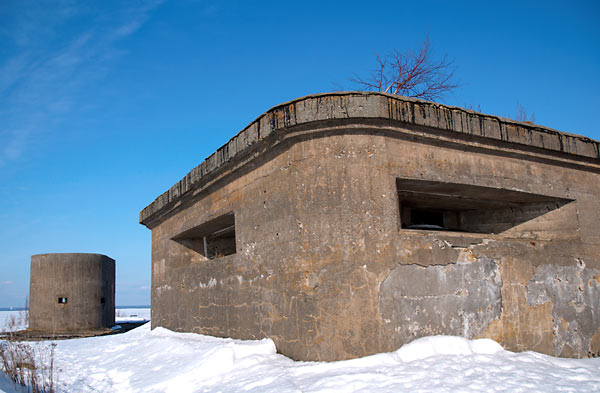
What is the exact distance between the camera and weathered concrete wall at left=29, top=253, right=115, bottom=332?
13.3 m

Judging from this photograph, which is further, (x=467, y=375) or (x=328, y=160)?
(x=328, y=160)

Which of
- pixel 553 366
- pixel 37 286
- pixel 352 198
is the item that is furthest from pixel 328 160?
pixel 37 286

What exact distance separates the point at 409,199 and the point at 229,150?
6.99 feet

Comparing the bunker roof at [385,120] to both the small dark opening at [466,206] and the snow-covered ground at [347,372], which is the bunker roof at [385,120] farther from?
the snow-covered ground at [347,372]

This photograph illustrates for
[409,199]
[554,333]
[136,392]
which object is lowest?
[136,392]

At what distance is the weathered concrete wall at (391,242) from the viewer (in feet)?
13.6

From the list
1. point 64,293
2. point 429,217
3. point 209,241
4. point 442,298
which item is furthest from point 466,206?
point 64,293

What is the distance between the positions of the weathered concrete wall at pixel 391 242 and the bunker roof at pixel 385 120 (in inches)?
0.8

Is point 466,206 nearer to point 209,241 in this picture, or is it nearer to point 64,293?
point 209,241

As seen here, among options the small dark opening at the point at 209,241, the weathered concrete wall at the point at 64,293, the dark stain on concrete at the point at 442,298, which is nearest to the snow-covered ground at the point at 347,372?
the dark stain on concrete at the point at 442,298

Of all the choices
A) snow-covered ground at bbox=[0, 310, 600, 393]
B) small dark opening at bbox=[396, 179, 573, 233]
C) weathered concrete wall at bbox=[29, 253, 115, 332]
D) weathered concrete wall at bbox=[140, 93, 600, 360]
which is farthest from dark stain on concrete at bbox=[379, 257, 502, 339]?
weathered concrete wall at bbox=[29, 253, 115, 332]

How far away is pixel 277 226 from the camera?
4.63m

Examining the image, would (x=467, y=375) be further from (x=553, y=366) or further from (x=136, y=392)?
(x=136, y=392)

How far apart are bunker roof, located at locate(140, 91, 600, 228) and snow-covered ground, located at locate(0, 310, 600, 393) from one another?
6.51 feet
